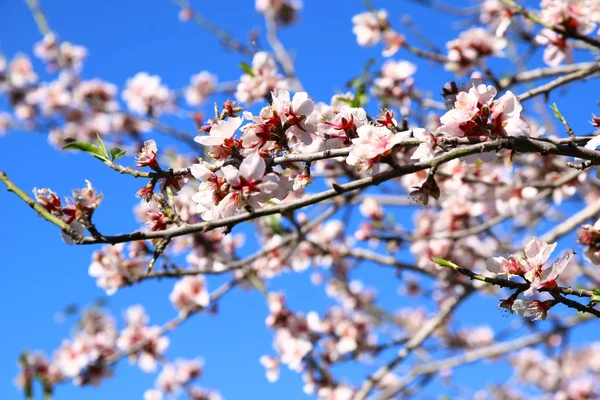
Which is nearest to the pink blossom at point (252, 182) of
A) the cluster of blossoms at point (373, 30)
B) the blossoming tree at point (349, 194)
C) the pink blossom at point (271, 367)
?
the blossoming tree at point (349, 194)

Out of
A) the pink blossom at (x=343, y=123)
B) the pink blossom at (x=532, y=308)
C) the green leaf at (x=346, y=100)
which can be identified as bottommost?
the pink blossom at (x=532, y=308)

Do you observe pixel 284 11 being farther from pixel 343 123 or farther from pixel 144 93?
pixel 343 123

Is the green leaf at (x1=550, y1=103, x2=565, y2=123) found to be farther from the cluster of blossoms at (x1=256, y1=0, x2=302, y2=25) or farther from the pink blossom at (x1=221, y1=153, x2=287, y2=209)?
the cluster of blossoms at (x1=256, y1=0, x2=302, y2=25)

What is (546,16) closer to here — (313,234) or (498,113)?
(498,113)

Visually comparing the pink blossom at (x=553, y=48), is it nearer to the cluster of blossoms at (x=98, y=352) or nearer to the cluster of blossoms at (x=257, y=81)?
the cluster of blossoms at (x=257, y=81)

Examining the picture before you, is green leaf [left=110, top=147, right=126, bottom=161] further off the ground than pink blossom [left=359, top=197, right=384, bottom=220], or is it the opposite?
pink blossom [left=359, top=197, right=384, bottom=220]

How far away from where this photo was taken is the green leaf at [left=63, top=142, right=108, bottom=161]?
1487mm

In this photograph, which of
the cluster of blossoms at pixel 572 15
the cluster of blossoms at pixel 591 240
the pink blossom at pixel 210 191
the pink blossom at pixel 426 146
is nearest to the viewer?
the pink blossom at pixel 426 146

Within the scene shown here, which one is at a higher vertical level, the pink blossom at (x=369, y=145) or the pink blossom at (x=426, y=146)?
the pink blossom at (x=369, y=145)

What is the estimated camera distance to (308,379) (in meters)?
4.44

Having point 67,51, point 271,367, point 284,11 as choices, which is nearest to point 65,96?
point 67,51

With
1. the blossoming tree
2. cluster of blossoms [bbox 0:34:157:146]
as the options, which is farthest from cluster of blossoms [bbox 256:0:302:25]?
cluster of blossoms [bbox 0:34:157:146]

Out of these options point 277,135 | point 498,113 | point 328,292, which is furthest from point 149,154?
point 328,292

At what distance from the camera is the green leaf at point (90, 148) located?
4.88 feet
